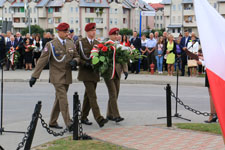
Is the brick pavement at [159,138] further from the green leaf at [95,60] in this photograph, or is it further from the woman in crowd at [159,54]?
the woman in crowd at [159,54]

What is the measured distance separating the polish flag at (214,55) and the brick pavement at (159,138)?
4.27 m

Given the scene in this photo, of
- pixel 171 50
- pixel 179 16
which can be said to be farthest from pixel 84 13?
pixel 171 50

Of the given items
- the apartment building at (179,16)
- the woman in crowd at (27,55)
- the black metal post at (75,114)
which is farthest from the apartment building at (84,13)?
the black metal post at (75,114)

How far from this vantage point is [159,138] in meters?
8.22

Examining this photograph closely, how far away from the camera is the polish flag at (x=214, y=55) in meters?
3.32

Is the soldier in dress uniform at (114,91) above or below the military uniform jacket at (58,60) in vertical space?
below

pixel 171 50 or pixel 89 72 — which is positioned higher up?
pixel 171 50

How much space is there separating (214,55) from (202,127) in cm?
600

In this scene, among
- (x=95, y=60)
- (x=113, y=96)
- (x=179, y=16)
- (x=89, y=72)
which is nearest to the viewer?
(x=95, y=60)

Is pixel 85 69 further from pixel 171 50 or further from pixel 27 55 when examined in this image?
pixel 27 55

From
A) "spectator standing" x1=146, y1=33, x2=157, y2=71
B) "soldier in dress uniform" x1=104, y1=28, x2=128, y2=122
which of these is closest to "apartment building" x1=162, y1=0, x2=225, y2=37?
"spectator standing" x1=146, y1=33, x2=157, y2=71

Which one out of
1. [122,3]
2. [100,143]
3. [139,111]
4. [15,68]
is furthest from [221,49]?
[122,3]

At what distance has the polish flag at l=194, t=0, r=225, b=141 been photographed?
3322mm

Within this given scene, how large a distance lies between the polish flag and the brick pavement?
4.27 metres
